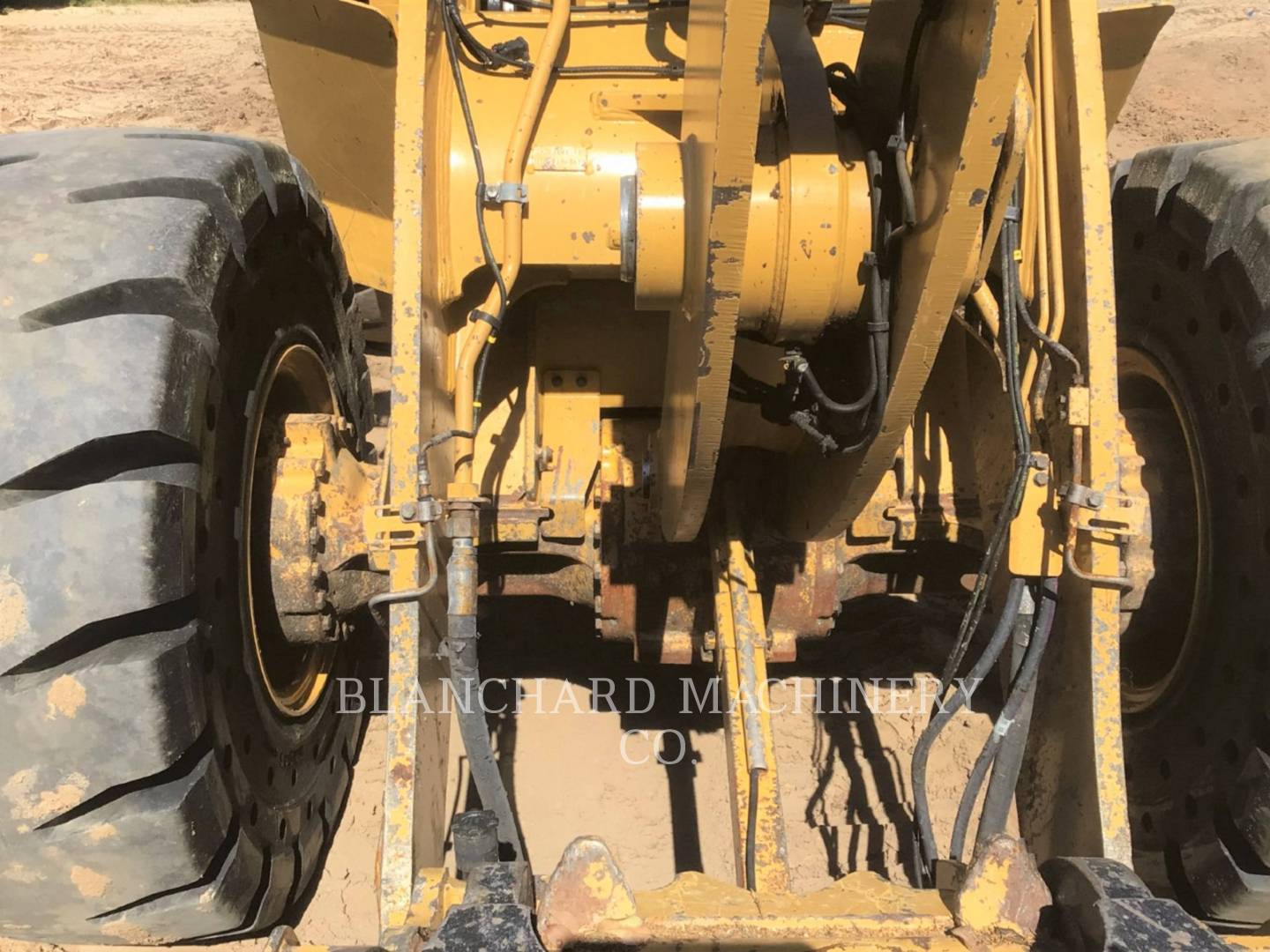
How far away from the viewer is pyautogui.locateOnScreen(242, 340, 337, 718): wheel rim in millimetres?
1749

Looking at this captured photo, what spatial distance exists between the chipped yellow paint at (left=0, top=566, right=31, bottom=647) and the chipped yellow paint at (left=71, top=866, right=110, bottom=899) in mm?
405

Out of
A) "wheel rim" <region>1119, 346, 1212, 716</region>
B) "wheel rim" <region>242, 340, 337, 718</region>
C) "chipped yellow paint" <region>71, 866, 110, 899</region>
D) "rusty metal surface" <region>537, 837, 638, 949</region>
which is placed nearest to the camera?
"rusty metal surface" <region>537, 837, 638, 949</region>

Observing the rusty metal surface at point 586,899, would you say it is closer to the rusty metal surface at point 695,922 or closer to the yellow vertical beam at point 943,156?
the rusty metal surface at point 695,922

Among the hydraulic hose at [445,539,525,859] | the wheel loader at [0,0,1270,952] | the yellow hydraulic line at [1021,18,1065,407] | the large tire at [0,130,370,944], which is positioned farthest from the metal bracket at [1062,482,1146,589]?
the large tire at [0,130,370,944]

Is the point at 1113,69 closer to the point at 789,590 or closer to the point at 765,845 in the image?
the point at 789,590

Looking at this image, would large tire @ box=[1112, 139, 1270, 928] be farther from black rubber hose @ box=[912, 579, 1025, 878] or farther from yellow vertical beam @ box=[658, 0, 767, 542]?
yellow vertical beam @ box=[658, 0, 767, 542]

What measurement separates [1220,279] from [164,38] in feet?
36.9

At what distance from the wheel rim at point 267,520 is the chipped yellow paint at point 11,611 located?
44cm

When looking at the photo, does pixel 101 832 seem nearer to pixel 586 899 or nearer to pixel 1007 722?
pixel 586 899

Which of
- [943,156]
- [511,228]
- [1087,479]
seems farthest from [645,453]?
[943,156]

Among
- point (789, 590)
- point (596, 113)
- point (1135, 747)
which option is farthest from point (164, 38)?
point (1135, 747)

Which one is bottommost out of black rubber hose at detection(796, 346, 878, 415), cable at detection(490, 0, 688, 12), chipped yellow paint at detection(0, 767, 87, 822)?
chipped yellow paint at detection(0, 767, 87, 822)

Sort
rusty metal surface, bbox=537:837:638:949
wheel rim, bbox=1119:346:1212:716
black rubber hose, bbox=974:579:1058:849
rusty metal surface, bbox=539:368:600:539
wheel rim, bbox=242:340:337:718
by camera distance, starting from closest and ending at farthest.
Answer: rusty metal surface, bbox=537:837:638:949 → black rubber hose, bbox=974:579:1058:849 → wheel rim, bbox=242:340:337:718 → wheel rim, bbox=1119:346:1212:716 → rusty metal surface, bbox=539:368:600:539

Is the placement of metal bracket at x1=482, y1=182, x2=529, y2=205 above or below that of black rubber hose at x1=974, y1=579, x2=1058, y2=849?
above
